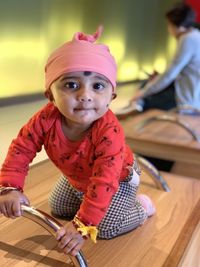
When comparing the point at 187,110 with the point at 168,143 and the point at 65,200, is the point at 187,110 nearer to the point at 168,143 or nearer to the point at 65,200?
the point at 168,143

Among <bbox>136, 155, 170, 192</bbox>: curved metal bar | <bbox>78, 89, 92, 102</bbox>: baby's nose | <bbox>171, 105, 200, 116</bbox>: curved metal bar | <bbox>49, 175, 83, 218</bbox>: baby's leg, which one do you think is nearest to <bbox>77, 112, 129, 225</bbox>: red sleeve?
<bbox>78, 89, 92, 102</bbox>: baby's nose

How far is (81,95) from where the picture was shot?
900 millimetres

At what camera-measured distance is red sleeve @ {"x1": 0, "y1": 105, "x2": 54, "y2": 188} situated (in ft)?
3.22

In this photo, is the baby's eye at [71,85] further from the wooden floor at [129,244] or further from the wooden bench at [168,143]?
the wooden bench at [168,143]

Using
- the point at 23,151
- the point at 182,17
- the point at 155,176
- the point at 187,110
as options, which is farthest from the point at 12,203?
the point at 182,17

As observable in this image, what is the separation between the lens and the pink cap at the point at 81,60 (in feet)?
2.98

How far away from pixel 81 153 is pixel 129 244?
290 mm

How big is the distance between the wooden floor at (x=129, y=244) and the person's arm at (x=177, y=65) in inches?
59.5

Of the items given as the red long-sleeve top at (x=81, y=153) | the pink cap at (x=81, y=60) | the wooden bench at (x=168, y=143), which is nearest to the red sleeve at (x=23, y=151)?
the red long-sleeve top at (x=81, y=153)

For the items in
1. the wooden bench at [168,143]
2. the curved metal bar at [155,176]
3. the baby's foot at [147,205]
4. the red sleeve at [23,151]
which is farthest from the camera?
the wooden bench at [168,143]

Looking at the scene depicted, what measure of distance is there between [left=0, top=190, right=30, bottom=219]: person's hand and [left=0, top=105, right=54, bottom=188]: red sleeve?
45 mm

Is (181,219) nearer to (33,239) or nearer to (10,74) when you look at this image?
(33,239)

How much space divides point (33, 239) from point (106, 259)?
21 cm

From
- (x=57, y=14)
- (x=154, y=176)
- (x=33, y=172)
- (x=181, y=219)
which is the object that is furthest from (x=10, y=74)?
(x=181, y=219)
